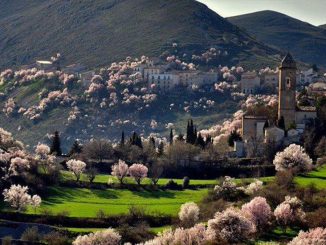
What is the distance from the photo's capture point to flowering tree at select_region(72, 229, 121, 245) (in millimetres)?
52312

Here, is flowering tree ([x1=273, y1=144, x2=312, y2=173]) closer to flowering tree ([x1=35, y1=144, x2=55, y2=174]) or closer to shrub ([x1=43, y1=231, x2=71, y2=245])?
flowering tree ([x1=35, y1=144, x2=55, y2=174])

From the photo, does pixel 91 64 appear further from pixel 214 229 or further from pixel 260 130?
pixel 214 229

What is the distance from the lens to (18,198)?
64.0m

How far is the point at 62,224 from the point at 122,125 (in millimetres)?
67553

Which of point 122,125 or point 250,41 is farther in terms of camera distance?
point 250,41

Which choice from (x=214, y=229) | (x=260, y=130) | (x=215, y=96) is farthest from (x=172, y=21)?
(x=214, y=229)

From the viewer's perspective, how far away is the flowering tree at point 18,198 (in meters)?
63.6

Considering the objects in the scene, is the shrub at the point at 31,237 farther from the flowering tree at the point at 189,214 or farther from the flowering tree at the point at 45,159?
the flowering tree at the point at 45,159

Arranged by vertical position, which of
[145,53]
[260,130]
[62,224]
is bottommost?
[62,224]

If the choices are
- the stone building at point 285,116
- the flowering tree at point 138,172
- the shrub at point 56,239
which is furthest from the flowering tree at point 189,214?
the stone building at point 285,116

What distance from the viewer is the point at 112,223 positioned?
60094mm

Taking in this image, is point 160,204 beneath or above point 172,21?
beneath

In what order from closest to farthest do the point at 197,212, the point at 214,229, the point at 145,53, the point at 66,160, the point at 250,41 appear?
the point at 214,229 < the point at 197,212 < the point at 66,160 < the point at 145,53 < the point at 250,41

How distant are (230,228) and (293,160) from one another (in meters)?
19.4
